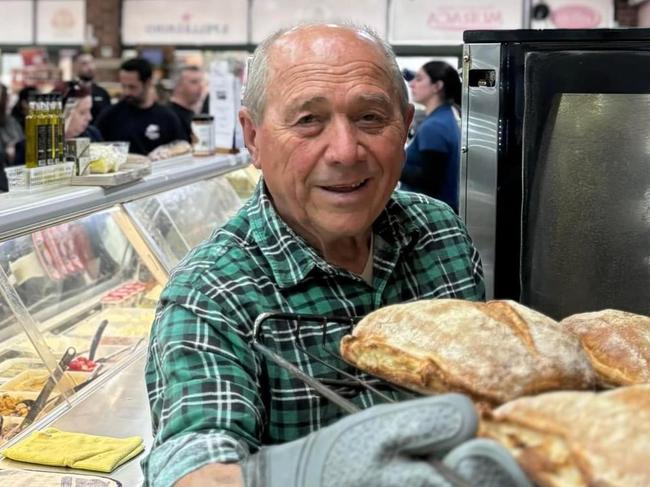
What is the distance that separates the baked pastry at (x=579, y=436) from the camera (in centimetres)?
72

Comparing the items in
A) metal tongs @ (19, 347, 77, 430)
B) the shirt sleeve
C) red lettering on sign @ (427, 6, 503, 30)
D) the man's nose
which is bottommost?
metal tongs @ (19, 347, 77, 430)

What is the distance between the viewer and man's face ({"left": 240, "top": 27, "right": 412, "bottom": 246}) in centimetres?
138

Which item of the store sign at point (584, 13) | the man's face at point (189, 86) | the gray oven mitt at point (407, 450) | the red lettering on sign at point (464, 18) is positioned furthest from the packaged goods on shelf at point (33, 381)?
the store sign at point (584, 13)

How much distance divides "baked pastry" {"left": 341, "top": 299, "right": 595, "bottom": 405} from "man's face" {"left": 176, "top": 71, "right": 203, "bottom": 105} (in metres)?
7.79

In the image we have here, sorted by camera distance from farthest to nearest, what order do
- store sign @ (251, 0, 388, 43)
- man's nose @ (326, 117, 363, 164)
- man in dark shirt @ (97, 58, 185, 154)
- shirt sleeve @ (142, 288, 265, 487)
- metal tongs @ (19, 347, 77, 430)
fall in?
store sign @ (251, 0, 388, 43), man in dark shirt @ (97, 58, 185, 154), metal tongs @ (19, 347, 77, 430), man's nose @ (326, 117, 363, 164), shirt sleeve @ (142, 288, 265, 487)

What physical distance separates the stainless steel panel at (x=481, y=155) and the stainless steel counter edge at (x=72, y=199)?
133 centimetres

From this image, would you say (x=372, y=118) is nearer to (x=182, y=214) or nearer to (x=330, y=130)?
(x=330, y=130)

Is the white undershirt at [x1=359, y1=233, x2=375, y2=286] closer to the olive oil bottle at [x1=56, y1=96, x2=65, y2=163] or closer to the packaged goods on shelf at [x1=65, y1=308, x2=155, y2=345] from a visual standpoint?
the packaged goods on shelf at [x1=65, y1=308, x2=155, y2=345]

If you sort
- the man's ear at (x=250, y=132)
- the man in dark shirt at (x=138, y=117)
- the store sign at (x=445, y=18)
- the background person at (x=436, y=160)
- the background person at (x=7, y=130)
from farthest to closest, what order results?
the store sign at (x=445, y=18)
the man in dark shirt at (x=138, y=117)
the background person at (x=7, y=130)
the background person at (x=436, y=160)
the man's ear at (x=250, y=132)

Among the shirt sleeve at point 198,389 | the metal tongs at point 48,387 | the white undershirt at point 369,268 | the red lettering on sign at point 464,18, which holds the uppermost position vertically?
the red lettering on sign at point 464,18

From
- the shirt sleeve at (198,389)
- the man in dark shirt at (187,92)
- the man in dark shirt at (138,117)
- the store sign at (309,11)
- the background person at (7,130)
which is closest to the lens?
the shirt sleeve at (198,389)

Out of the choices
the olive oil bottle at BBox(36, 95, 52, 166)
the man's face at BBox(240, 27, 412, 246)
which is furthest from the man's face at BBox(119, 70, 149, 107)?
the man's face at BBox(240, 27, 412, 246)

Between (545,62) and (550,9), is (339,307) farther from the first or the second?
(550,9)

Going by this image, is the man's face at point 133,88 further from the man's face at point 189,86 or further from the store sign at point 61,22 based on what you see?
the store sign at point 61,22
